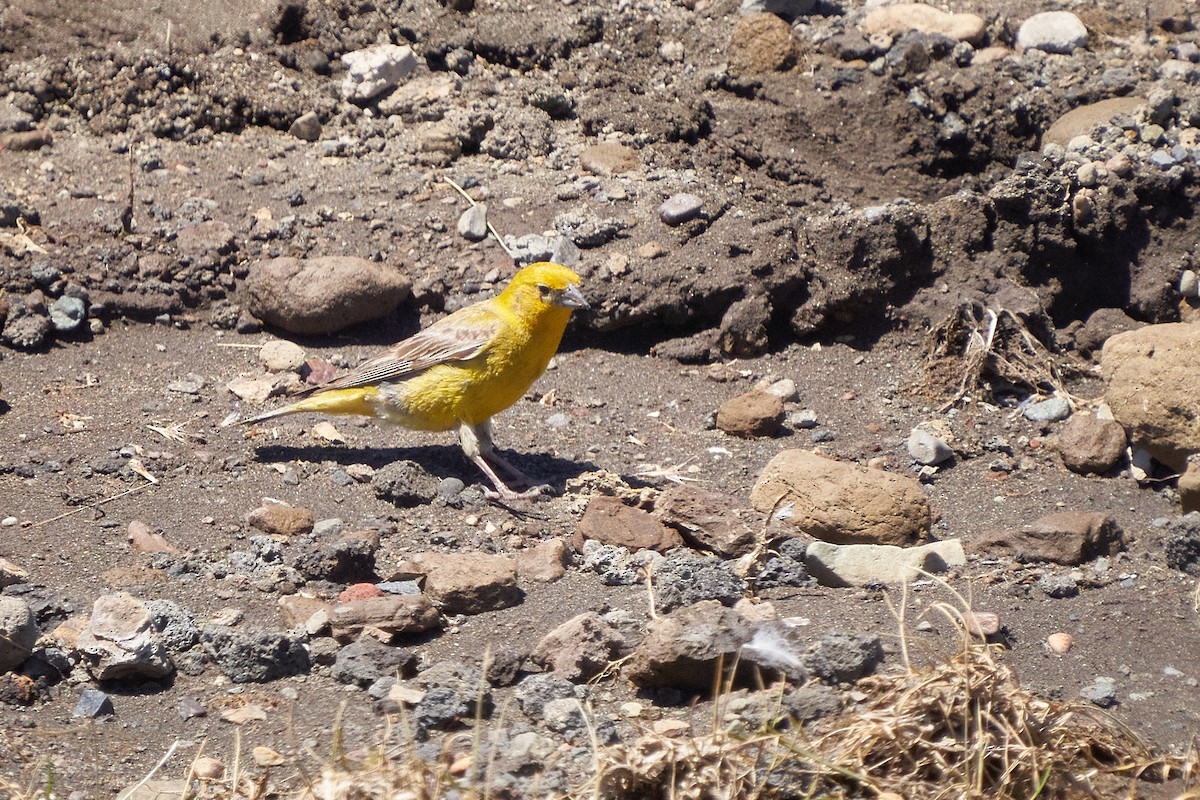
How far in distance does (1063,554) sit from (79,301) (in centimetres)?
557

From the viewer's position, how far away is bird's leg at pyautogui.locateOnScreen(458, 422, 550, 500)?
20.5 feet

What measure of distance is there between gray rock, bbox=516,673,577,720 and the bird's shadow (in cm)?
229

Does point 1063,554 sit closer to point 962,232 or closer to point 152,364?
point 962,232

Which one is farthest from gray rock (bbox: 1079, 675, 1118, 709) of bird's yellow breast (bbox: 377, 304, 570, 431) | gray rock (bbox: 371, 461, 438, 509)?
→ bird's yellow breast (bbox: 377, 304, 570, 431)

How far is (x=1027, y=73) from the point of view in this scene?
28.8 ft

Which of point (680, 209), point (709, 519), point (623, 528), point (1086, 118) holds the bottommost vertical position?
point (623, 528)

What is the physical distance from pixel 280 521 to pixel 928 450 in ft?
10.5

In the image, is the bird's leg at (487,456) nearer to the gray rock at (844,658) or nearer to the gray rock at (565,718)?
the gray rock at (565,718)

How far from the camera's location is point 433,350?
22.0ft

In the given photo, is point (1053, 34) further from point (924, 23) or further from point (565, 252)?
point (565, 252)

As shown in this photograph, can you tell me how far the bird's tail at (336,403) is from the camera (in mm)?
6754

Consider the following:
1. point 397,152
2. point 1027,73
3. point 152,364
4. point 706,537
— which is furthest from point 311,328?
point 1027,73

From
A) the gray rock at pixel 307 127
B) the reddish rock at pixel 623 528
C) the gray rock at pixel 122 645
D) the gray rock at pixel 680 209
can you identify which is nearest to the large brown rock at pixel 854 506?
the reddish rock at pixel 623 528

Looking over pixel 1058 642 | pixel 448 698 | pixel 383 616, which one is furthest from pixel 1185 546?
pixel 383 616
